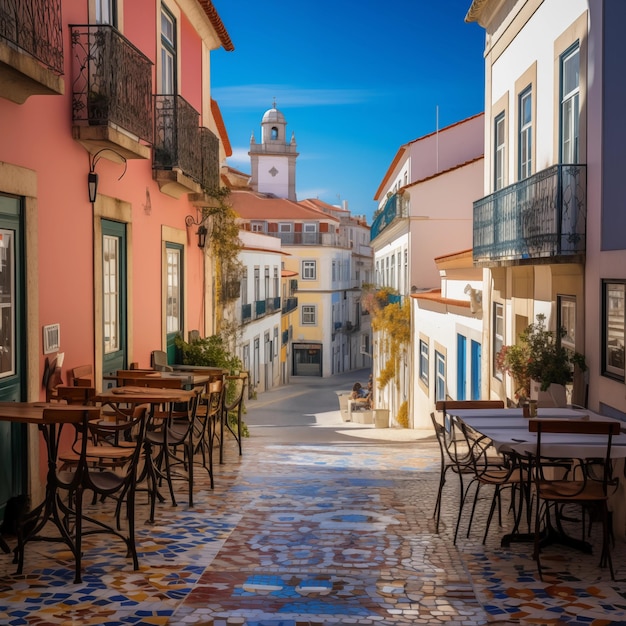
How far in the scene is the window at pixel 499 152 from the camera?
1320cm

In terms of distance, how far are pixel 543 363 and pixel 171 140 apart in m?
5.35

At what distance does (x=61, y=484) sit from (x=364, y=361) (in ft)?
188

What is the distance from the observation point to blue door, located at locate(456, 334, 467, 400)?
1567cm

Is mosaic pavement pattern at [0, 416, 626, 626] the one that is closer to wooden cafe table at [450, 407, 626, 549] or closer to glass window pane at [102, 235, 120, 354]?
wooden cafe table at [450, 407, 626, 549]

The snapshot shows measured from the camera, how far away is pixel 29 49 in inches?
238

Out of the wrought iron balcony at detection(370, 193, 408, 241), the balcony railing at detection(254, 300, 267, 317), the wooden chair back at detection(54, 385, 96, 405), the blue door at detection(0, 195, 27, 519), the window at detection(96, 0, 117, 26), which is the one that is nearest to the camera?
the blue door at detection(0, 195, 27, 519)

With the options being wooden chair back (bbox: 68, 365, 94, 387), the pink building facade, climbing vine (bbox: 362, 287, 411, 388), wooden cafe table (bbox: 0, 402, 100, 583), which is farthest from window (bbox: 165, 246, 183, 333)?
climbing vine (bbox: 362, 287, 411, 388)

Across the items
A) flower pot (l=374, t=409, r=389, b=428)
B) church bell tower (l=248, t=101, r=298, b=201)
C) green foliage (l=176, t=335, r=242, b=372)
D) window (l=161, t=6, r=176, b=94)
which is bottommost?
flower pot (l=374, t=409, r=389, b=428)

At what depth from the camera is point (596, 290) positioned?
784 centimetres

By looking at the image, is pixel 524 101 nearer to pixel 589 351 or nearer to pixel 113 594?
pixel 589 351

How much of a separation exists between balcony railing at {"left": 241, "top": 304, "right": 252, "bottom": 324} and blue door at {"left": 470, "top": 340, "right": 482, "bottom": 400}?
54.9ft

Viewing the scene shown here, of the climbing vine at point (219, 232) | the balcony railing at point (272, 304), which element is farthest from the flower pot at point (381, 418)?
the balcony railing at point (272, 304)

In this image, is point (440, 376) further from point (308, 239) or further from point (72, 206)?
point (308, 239)

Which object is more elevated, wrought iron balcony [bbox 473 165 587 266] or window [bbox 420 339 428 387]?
wrought iron balcony [bbox 473 165 587 266]
